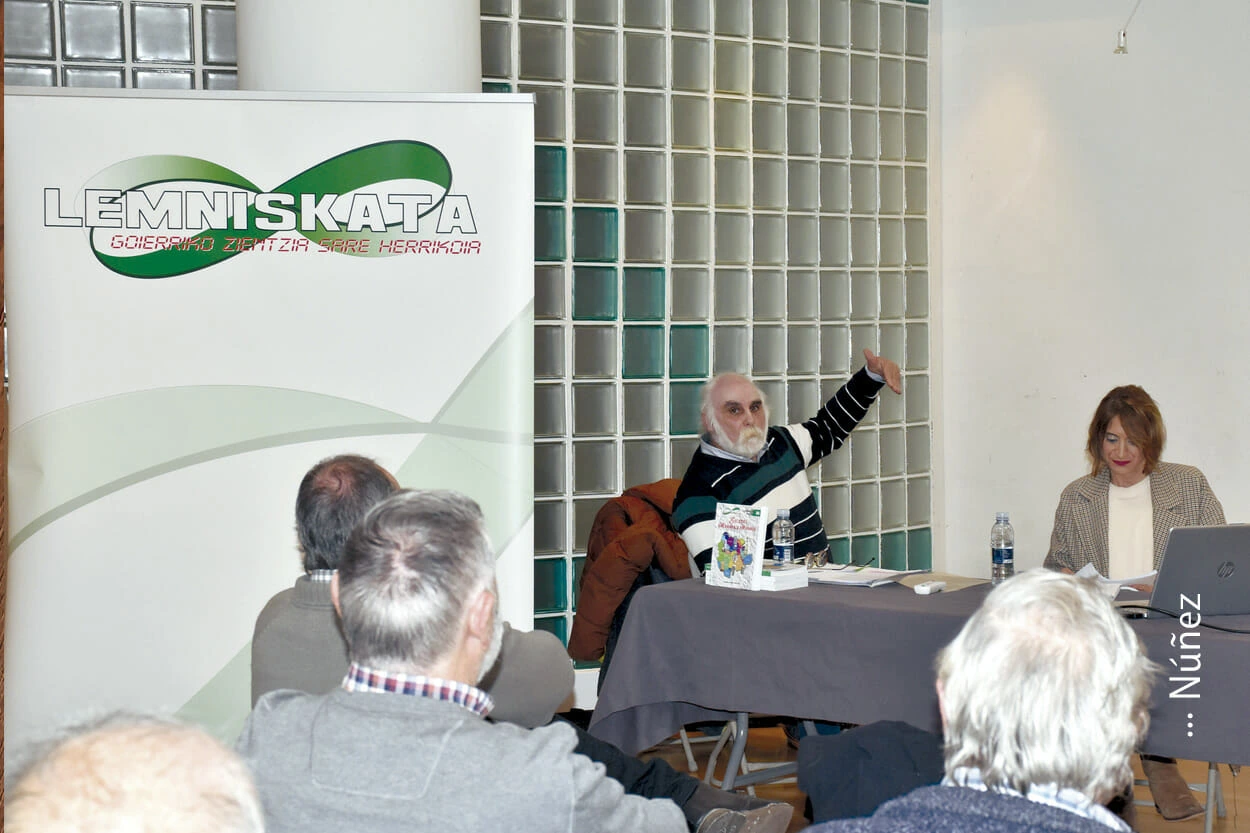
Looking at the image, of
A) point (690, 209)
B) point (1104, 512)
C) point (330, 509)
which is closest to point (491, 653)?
point (330, 509)

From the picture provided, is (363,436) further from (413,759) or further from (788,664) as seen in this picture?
(413,759)

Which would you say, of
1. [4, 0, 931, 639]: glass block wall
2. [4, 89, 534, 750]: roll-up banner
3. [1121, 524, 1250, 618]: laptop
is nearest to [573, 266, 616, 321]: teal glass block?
[4, 0, 931, 639]: glass block wall

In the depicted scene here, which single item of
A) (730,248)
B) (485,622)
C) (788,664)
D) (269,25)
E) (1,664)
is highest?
(269,25)

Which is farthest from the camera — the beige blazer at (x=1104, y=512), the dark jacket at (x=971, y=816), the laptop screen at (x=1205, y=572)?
the beige blazer at (x=1104, y=512)

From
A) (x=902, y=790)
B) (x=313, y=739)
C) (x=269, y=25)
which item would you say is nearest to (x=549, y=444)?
(x=269, y=25)

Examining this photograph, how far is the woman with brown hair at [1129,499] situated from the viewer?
3729 mm

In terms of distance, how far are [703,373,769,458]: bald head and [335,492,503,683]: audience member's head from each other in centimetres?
248

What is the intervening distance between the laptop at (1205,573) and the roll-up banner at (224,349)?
64.5 inches

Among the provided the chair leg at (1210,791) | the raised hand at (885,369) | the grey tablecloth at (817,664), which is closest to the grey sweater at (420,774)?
the grey tablecloth at (817,664)

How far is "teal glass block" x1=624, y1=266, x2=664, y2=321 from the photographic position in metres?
4.96

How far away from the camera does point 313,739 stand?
4.62 feet

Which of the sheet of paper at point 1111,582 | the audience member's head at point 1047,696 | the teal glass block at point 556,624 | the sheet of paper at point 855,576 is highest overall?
the audience member's head at point 1047,696

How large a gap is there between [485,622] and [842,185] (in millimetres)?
4172

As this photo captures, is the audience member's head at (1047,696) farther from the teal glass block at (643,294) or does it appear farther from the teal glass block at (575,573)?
the teal glass block at (643,294)
